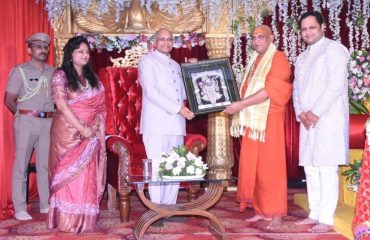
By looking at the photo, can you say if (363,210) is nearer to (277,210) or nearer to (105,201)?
(277,210)

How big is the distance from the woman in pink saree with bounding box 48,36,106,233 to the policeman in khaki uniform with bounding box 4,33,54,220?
2.18 feet

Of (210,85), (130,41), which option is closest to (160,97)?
(210,85)

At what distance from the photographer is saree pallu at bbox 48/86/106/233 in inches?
161

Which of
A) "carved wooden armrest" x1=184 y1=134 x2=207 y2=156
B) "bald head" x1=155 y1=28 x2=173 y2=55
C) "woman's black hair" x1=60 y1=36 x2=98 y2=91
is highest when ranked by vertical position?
"bald head" x1=155 y1=28 x2=173 y2=55

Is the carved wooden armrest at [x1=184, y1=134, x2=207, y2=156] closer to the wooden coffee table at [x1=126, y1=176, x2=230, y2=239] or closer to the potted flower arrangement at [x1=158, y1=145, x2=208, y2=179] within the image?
the wooden coffee table at [x1=126, y1=176, x2=230, y2=239]

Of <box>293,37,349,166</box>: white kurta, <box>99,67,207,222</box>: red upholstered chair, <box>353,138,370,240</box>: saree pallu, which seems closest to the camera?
<box>353,138,370,240</box>: saree pallu

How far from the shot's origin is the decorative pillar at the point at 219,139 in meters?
6.09

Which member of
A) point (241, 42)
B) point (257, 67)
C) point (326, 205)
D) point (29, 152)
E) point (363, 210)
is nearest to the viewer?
point (363, 210)

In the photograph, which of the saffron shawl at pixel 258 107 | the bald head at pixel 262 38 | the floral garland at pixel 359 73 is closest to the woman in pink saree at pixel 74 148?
the saffron shawl at pixel 258 107

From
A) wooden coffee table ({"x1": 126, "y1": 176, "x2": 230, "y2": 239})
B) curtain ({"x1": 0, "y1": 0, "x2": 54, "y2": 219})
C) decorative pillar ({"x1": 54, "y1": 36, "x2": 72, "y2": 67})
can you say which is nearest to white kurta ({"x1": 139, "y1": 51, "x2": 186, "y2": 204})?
wooden coffee table ({"x1": 126, "y1": 176, "x2": 230, "y2": 239})

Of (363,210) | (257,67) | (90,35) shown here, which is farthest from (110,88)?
(363,210)

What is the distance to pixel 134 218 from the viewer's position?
15.4ft

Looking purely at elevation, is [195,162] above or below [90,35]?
below

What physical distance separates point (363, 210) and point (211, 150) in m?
3.17
